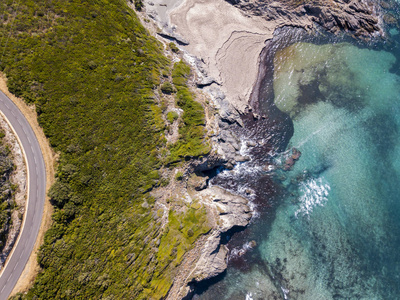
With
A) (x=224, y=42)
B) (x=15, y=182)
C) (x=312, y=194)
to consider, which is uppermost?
(x=224, y=42)

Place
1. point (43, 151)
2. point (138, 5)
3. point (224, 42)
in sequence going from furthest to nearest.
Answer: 1. point (224, 42)
2. point (138, 5)
3. point (43, 151)

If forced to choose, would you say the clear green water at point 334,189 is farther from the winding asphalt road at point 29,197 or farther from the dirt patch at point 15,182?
the dirt patch at point 15,182

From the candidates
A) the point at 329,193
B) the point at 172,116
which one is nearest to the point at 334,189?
the point at 329,193

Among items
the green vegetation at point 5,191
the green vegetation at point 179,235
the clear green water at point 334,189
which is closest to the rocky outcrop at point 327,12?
the clear green water at point 334,189

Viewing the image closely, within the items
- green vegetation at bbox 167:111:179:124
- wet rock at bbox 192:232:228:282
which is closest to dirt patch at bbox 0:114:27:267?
green vegetation at bbox 167:111:179:124

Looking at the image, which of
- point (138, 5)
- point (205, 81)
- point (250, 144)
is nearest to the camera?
point (138, 5)

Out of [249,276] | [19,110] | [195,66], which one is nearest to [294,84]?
[195,66]

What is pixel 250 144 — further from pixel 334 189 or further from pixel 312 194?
pixel 334 189

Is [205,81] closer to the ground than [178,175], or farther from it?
farther from it
